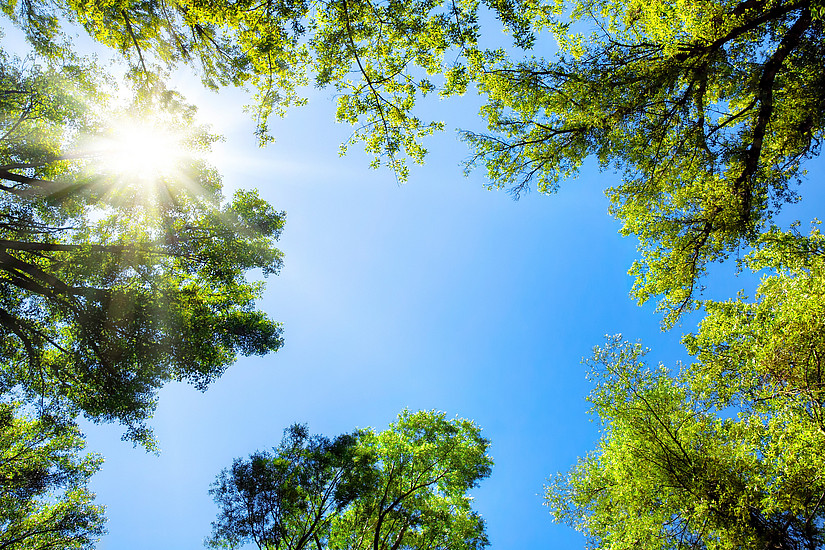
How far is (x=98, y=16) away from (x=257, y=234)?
6.49 m

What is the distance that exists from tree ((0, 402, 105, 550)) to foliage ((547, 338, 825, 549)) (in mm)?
18650

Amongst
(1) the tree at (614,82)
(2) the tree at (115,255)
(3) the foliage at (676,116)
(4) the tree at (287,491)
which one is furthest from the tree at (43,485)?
(3) the foliage at (676,116)

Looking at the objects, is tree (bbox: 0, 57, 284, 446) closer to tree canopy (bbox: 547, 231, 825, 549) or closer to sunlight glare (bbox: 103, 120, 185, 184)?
sunlight glare (bbox: 103, 120, 185, 184)

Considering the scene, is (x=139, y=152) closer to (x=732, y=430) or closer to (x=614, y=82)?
(x=614, y=82)

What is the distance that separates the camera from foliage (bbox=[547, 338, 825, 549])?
7562 millimetres

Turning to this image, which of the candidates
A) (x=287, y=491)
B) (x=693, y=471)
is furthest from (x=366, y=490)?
(x=693, y=471)

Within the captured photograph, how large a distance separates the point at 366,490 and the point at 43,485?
1274 centimetres

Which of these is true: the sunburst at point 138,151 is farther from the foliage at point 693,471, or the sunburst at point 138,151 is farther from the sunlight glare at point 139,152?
the foliage at point 693,471

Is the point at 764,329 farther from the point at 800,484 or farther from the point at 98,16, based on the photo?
the point at 98,16

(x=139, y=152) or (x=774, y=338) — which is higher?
(x=139, y=152)

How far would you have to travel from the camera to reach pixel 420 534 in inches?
613

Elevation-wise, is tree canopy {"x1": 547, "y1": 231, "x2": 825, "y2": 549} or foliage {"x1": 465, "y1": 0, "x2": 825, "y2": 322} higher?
foliage {"x1": 465, "y1": 0, "x2": 825, "y2": 322}

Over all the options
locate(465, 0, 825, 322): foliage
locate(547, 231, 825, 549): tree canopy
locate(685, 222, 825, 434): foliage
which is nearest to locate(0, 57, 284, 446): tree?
locate(465, 0, 825, 322): foliage

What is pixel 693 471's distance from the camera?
912 cm
